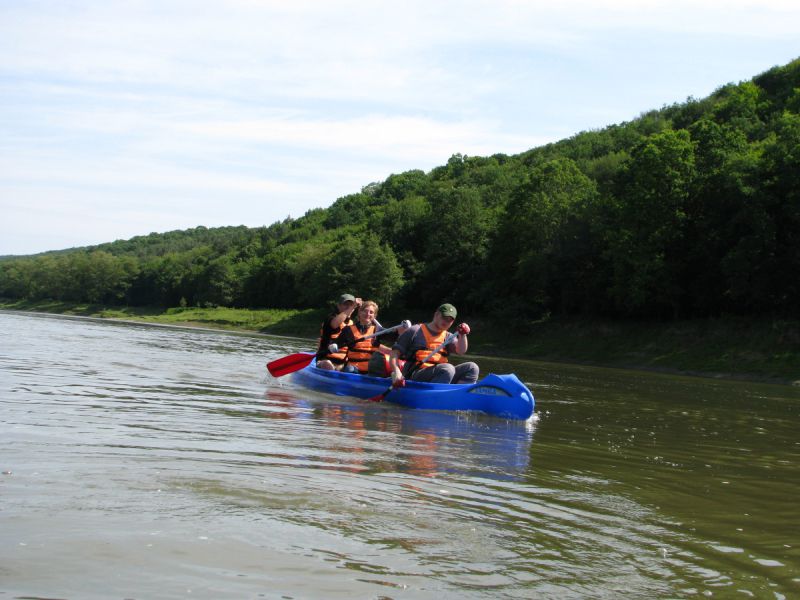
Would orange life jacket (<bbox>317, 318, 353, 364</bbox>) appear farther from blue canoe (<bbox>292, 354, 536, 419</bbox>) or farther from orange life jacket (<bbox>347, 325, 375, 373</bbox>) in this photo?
blue canoe (<bbox>292, 354, 536, 419</bbox>)

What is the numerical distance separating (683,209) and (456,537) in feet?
128

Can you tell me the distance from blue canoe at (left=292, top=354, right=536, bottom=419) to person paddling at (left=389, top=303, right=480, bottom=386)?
1.18 ft

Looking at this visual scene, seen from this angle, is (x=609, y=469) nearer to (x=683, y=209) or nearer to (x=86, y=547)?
(x=86, y=547)

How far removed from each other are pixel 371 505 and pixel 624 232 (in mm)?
37443

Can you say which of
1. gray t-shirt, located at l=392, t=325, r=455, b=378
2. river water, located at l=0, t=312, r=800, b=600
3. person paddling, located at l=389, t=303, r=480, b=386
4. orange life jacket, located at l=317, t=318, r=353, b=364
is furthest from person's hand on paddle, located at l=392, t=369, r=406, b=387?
orange life jacket, located at l=317, t=318, r=353, b=364

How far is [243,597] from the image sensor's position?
3.92m

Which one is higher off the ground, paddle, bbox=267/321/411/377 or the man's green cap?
the man's green cap

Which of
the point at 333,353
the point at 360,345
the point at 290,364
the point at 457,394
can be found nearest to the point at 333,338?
the point at 333,353

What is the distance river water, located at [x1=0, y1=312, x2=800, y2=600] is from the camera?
4320 millimetres

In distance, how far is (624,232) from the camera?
41125mm

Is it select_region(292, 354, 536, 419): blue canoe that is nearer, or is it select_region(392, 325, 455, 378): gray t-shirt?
select_region(292, 354, 536, 419): blue canoe

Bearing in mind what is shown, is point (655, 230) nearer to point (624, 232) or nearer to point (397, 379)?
point (624, 232)

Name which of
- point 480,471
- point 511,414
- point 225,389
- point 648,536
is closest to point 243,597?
point 648,536

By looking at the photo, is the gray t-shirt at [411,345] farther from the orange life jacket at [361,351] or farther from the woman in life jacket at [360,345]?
the orange life jacket at [361,351]
